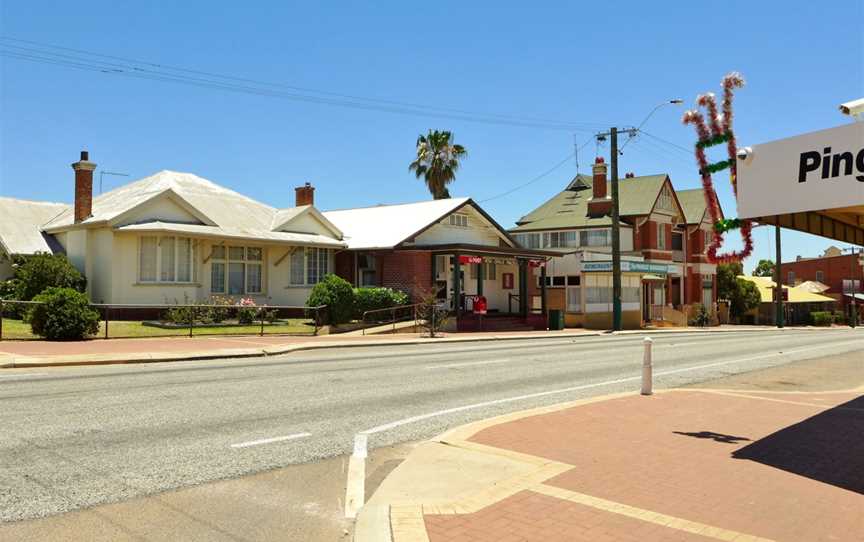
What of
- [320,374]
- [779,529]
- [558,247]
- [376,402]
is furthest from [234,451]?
[558,247]

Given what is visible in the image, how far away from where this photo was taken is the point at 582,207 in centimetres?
5197

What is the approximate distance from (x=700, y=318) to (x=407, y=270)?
2924 centimetres

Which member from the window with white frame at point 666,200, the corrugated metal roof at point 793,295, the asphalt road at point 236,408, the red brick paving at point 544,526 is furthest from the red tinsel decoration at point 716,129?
the corrugated metal roof at point 793,295

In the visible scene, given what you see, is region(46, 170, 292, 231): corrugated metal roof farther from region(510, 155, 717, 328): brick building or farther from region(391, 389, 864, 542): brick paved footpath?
region(391, 389, 864, 542): brick paved footpath

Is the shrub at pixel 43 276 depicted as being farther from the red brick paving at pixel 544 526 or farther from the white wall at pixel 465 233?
the red brick paving at pixel 544 526

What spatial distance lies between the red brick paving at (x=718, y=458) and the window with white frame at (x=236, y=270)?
71.8ft

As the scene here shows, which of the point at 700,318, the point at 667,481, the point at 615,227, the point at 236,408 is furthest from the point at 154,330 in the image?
the point at 700,318

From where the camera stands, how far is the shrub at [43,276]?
25125 millimetres

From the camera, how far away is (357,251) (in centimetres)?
3394

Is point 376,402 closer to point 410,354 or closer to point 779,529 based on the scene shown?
point 779,529

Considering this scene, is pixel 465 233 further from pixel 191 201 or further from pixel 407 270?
pixel 191 201

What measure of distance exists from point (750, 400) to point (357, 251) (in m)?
24.5

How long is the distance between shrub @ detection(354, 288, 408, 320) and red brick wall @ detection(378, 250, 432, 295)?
1.68 metres

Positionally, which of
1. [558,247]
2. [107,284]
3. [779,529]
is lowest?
[779,529]
